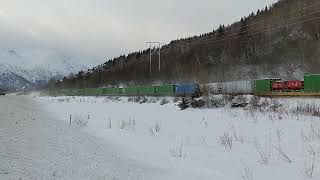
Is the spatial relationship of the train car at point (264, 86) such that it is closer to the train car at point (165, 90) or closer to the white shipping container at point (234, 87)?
the white shipping container at point (234, 87)

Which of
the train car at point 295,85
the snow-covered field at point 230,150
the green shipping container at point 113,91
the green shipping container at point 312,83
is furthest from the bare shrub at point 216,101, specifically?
the green shipping container at point 113,91

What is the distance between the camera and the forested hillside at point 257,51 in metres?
61.6

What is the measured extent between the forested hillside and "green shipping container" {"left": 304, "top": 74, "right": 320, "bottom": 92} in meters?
23.6

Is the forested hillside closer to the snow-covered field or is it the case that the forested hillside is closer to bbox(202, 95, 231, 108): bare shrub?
bbox(202, 95, 231, 108): bare shrub

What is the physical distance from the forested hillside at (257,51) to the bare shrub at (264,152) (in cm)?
4808

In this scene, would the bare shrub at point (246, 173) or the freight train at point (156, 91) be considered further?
the freight train at point (156, 91)

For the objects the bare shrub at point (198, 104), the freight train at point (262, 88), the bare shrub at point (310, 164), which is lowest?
the bare shrub at point (310, 164)

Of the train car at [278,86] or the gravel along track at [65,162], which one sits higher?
the train car at [278,86]

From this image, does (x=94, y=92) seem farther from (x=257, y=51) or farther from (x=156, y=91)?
(x=257, y=51)

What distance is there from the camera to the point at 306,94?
30594mm

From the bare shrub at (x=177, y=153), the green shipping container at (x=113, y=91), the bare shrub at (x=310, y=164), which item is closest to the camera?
the bare shrub at (x=310, y=164)

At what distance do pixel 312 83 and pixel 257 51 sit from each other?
42.9 m

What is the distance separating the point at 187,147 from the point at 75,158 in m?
3.16

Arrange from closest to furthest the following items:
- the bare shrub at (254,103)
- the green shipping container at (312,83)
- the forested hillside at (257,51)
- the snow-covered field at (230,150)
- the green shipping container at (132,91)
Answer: the snow-covered field at (230,150) < the bare shrub at (254,103) < the green shipping container at (312,83) < the forested hillside at (257,51) < the green shipping container at (132,91)
